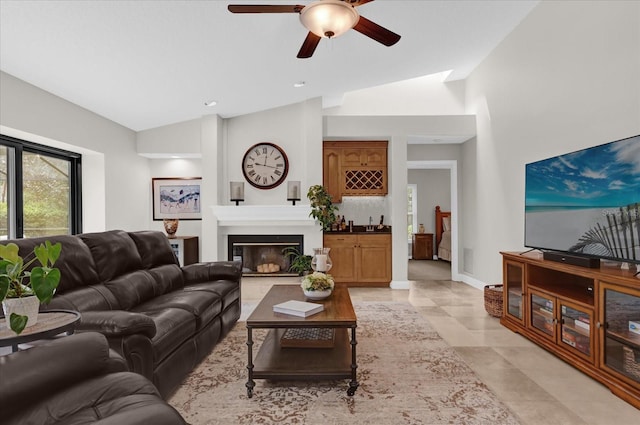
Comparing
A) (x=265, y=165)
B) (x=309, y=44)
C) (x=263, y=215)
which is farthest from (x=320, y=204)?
(x=309, y=44)

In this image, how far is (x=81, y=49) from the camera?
3.20 meters

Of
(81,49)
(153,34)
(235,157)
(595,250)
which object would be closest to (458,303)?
(595,250)

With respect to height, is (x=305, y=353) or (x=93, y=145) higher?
(x=93, y=145)

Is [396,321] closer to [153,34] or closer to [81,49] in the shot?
[153,34]

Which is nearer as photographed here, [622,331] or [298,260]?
[622,331]

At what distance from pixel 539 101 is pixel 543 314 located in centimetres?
230

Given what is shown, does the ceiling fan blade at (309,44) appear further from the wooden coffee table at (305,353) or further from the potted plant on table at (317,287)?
the wooden coffee table at (305,353)

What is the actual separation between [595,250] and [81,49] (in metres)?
4.45

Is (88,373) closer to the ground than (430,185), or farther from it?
closer to the ground

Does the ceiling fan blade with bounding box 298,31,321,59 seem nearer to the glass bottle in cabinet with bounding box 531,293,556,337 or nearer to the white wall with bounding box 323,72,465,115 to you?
the glass bottle in cabinet with bounding box 531,293,556,337

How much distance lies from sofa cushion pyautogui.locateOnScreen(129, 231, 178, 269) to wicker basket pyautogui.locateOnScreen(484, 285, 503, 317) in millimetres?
3372

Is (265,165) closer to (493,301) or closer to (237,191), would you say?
(237,191)

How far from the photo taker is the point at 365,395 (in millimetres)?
2314

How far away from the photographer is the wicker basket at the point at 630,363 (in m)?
2.22
